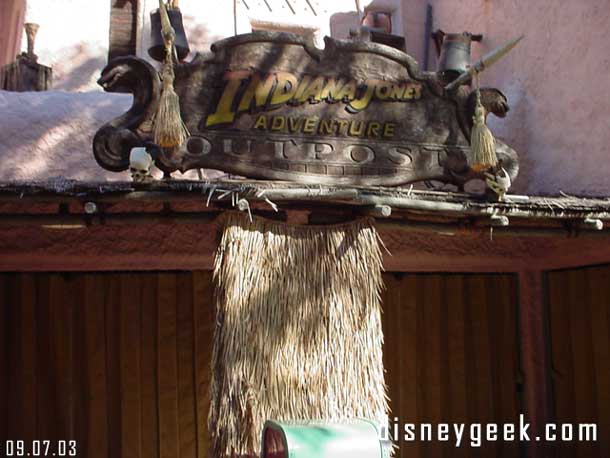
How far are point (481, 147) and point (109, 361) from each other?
143 inches

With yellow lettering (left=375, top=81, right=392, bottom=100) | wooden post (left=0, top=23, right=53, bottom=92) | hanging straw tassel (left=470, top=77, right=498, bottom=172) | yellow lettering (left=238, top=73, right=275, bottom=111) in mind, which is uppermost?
wooden post (left=0, top=23, right=53, bottom=92)

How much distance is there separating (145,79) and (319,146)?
4.68ft

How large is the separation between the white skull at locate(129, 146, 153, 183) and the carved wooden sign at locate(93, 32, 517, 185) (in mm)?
509

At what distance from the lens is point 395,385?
7.57m

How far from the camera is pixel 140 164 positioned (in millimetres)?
5363

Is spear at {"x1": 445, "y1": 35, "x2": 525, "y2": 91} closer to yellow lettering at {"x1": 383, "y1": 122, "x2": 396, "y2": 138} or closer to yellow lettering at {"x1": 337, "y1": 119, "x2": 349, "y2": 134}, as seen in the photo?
yellow lettering at {"x1": 383, "y1": 122, "x2": 396, "y2": 138}

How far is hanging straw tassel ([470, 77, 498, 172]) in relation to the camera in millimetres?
6137

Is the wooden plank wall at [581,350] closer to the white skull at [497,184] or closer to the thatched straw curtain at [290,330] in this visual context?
the white skull at [497,184]

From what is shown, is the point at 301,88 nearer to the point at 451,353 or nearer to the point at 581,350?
the point at 451,353

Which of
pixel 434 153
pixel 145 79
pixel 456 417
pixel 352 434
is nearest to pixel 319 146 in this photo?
pixel 434 153

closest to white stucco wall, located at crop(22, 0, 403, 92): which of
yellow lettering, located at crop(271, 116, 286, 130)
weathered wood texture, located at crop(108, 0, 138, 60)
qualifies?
weathered wood texture, located at crop(108, 0, 138, 60)

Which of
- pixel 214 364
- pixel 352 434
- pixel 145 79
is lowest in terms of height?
pixel 352 434

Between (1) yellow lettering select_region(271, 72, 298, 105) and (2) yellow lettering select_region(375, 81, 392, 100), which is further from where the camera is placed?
(2) yellow lettering select_region(375, 81, 392, 100)

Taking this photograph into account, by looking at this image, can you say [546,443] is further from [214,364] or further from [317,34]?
[317,34]
